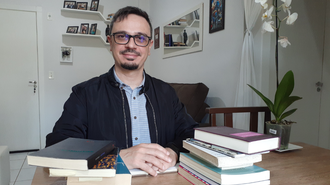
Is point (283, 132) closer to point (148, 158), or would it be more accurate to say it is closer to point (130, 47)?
point (148, 158)

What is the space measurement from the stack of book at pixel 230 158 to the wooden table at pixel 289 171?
0.08 meters

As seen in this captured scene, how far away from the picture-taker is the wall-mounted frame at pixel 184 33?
8.17 feet

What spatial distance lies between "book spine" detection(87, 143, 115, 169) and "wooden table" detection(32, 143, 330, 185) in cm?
13

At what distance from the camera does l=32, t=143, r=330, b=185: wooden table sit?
0.64m

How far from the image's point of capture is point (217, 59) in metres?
2.26

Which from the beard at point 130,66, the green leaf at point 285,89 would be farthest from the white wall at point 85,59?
the beard at point 130,66

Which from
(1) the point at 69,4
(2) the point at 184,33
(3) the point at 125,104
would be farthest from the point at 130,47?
(1) the point at 69,4

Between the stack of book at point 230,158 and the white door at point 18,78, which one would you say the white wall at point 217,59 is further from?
the white door at point 18,78

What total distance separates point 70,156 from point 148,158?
30 cm

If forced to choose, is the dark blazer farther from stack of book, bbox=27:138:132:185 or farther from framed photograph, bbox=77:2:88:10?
framed photograph, bbox=77:2:88:10

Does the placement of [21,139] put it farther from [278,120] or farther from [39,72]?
[278,120]

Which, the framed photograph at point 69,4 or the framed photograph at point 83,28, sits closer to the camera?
the framed photograph at point 69,4

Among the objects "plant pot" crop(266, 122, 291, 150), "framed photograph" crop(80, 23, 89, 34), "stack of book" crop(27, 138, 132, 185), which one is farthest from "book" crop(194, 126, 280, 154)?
"framed photograph" crop(80, 23, 89, 34)

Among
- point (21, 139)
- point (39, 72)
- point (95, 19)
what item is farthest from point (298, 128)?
point (21, 139)
